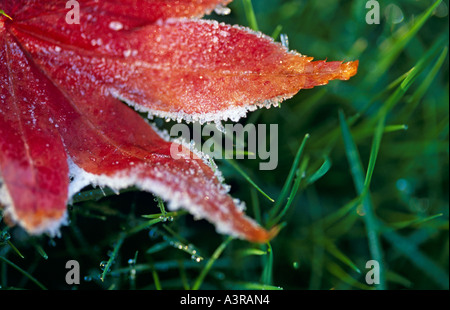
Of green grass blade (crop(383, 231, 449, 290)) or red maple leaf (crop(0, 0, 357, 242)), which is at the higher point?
red maple leaf (crop(0, 0, 357, 242))

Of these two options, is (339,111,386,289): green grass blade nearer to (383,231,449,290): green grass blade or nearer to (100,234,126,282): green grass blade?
(383,231,449,290): green grass blade

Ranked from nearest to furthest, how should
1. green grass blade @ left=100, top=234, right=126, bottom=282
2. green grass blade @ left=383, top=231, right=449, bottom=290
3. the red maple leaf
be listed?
the red maple leaf
green grass blade @ left=100, top=234, right=126, bottom=282
green grass blade @ left=383, top=231, right=449, bottom=290

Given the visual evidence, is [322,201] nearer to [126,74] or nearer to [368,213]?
[368,213]

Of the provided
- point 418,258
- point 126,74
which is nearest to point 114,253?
point 126,74

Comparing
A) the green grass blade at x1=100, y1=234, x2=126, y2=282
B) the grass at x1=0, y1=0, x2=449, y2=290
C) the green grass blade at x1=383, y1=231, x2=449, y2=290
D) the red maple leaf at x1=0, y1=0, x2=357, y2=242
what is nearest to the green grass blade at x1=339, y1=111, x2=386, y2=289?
the grass at x1=0, y1=0, x2=449, y2=290
